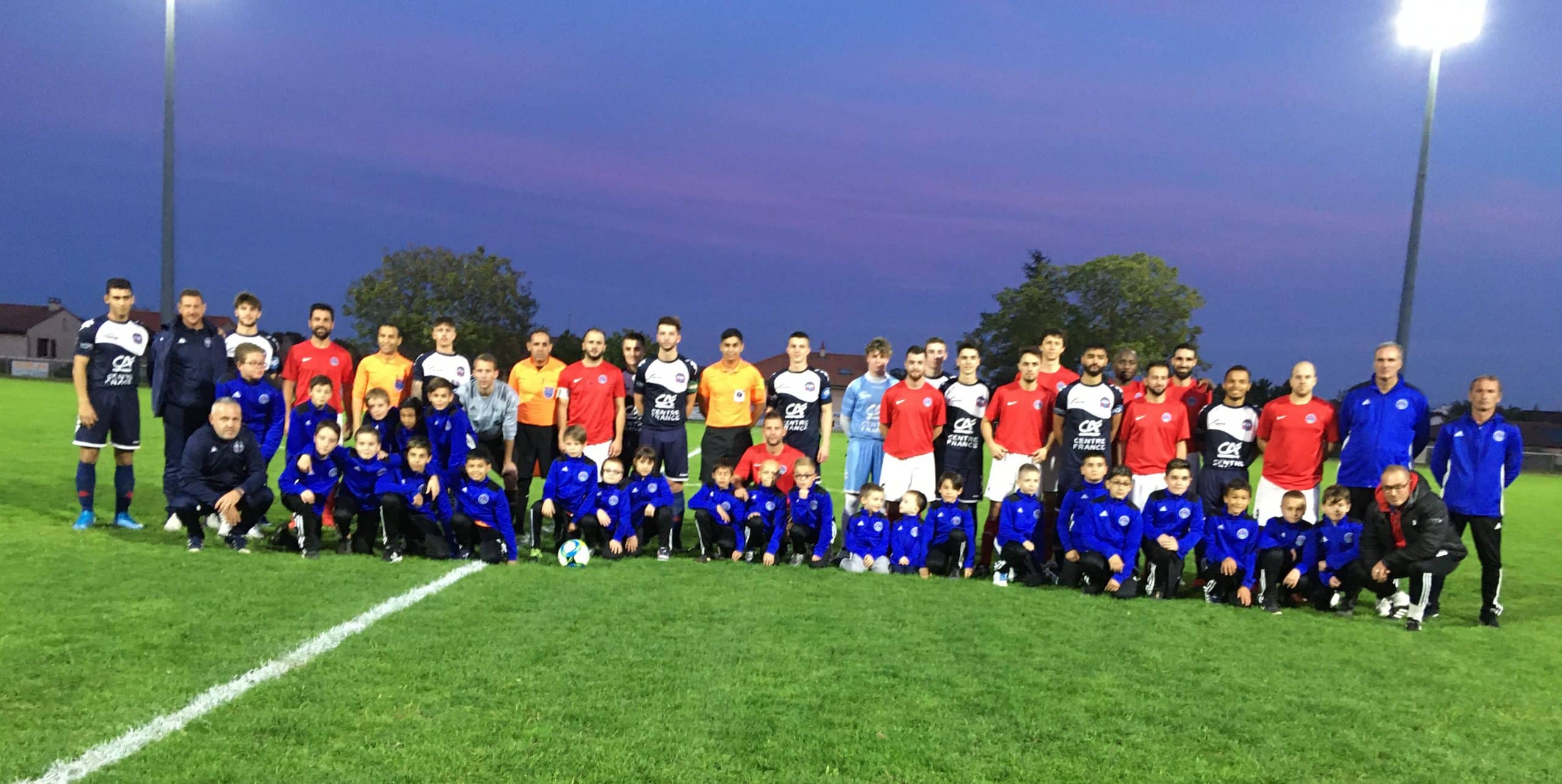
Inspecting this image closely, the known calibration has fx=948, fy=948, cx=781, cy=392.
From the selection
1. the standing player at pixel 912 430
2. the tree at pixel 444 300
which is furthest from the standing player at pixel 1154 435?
the tree at pixel 444 300

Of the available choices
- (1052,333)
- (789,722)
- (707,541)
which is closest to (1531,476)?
(1052,333)

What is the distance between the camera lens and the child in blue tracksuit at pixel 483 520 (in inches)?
253

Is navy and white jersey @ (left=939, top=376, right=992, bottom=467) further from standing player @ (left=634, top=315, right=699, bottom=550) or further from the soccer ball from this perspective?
the soccer ball

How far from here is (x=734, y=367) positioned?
7.66 metres

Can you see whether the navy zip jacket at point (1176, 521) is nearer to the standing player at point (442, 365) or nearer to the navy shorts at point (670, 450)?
the navy shorts at point (670, 450)

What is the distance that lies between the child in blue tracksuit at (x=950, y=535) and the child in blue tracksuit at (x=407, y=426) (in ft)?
11.9

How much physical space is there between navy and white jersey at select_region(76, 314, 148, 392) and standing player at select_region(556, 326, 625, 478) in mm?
3117

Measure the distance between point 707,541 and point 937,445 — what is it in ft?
6.60

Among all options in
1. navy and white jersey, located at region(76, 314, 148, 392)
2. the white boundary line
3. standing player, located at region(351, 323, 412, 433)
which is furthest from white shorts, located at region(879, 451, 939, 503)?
navy and white jersey, located at region(76, 314, 148, 392)

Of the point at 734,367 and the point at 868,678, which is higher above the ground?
the point at 734,367

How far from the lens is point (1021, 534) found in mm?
6566

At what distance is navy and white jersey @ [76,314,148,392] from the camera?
6.77m

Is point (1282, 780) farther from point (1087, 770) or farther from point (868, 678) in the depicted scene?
point (868, 678)

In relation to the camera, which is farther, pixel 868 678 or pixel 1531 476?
pixel 1531 476
